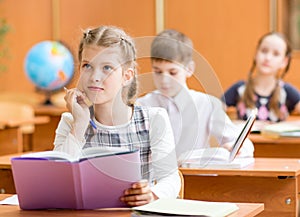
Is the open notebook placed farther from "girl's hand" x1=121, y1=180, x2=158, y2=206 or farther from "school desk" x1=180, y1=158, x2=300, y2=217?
"girl's hand" x1=121, y1=180, x2=158, y2=206

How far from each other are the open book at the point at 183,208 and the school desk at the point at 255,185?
0.94 m

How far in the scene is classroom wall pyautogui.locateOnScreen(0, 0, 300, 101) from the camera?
7680 mm

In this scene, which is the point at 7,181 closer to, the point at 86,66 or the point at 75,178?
the point at 86,66

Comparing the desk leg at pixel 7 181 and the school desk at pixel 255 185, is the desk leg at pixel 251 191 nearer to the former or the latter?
the school desk at pixel 255 185

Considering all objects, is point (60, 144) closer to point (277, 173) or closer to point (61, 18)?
point (277, 173)

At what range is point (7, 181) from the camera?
3.35 meters

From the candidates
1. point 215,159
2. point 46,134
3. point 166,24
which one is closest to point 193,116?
point 215,159

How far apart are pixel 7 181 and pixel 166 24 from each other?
4901mm

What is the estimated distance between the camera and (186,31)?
798cm

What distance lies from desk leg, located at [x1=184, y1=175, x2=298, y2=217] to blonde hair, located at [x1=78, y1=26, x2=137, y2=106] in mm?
812

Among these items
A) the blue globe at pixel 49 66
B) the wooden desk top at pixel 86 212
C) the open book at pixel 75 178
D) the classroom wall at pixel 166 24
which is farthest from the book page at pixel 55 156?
the blue globe at pixel 49 66

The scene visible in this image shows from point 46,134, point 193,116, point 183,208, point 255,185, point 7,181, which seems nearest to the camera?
point 183,208

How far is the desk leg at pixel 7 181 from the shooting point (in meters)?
3.35

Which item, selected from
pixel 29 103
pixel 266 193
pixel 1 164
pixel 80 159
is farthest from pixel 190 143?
pixel 29 103
